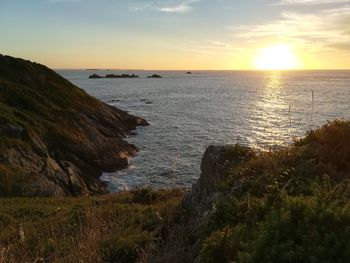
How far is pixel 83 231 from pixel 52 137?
27.3 m

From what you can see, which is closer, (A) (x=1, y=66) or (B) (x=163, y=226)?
(B) (x=163, y=226)

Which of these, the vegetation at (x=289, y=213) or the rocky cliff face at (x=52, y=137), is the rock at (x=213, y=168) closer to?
the vegetation at (x=289, y=213)

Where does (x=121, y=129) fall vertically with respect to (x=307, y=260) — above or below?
below

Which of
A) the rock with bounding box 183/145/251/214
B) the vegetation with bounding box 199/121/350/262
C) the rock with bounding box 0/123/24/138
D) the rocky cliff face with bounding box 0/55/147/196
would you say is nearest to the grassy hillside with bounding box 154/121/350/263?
the vegetation with bounding box 199/121/350/262

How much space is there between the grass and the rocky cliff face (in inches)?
230

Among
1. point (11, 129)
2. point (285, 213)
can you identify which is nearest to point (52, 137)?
point (11, 129)

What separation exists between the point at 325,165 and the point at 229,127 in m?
46.0

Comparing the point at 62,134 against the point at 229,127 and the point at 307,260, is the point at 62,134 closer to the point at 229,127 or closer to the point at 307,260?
the point at 229,127

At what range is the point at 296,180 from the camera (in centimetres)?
651

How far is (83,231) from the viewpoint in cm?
982

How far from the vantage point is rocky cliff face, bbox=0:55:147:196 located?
26750 millimetres

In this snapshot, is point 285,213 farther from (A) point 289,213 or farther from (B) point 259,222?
(B) point 259,222

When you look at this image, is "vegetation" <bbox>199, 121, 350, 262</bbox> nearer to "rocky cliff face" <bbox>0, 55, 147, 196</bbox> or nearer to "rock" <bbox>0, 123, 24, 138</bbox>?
"rocky cliff face" <bbox>0, 55, 147, 196</bbox>

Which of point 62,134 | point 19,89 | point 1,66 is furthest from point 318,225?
point 1,66
